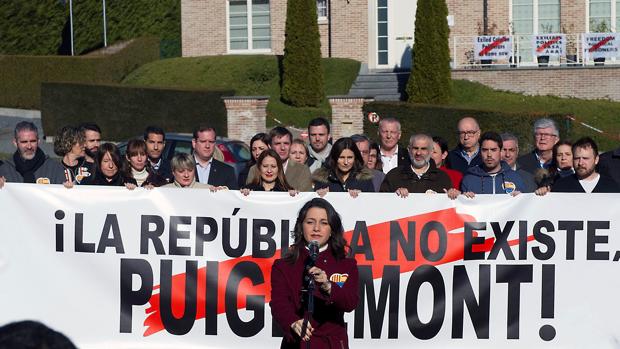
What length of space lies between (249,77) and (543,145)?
22904 mm

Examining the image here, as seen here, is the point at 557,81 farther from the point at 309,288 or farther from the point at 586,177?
the point at 309,288

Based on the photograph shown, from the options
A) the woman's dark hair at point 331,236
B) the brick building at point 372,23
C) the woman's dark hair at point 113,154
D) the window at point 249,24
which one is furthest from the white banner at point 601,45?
the woman's dark hair at point 331,236

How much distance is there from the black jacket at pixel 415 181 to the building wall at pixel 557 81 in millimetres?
21532

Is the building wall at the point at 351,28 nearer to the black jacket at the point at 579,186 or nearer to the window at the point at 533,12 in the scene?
the window at the point at 533,12

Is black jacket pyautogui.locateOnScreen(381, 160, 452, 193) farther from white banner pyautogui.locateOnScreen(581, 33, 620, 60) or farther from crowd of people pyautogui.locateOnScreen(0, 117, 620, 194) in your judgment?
white banner pyautogui.locateOnScreen(581, 33, 620, 60)

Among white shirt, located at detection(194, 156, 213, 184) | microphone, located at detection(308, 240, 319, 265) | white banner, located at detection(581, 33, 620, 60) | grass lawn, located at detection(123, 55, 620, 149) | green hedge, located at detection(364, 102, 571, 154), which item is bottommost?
microphone, located at detection(308, 240, 319, 265)

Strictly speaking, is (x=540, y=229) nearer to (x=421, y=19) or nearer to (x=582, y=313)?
(x=582, y=313)

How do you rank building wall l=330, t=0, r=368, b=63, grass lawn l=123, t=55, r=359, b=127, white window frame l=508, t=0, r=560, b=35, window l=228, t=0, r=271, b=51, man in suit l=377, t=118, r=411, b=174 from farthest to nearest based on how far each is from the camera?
window l=228, t=0, r=271, b=51 → building wall l=330, t=0, r=368, b=63 → white window frame l=508, t=0, r=560, b=35 → grass lawn l=123, t=55, r=359, b=127 → man in suit l=377, t=118, r=411, b=174

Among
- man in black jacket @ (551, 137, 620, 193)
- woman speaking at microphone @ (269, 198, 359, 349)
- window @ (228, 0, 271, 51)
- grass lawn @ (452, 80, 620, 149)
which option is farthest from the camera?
window @ (228, 0, 271, 51)

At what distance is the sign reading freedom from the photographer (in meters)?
9.06

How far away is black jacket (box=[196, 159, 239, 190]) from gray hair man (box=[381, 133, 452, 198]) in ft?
5.03

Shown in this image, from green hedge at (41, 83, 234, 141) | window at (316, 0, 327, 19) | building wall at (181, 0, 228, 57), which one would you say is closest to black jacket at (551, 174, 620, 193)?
green hedge at (41, 83, 234, 141)

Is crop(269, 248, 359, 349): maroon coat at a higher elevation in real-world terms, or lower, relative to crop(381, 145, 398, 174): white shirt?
lower

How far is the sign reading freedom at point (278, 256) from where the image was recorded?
29.7 ft
